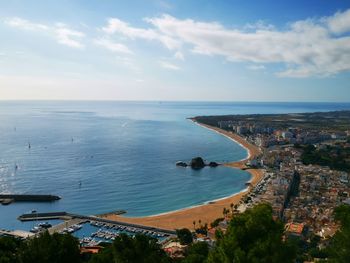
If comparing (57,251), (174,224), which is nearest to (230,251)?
(57,251)

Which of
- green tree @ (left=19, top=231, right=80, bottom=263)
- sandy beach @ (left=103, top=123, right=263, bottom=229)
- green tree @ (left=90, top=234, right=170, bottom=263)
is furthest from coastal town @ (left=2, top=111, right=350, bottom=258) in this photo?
green tree @ (left=19, top=231, right=80, bottom=263)

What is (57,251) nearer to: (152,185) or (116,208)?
(116,208)

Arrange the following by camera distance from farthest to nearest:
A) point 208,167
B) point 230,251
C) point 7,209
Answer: point 208,167 → point 7,209 → point 230,251

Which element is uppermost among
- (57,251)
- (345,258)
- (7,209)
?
(345,258)

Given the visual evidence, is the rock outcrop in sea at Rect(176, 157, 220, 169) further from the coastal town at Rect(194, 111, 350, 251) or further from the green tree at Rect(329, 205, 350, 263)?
the green tree at Rect(329, 205, 350, 263)

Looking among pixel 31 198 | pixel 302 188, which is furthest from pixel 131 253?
pixel 302 188

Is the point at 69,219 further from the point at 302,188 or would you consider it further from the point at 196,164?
the point at 196,164

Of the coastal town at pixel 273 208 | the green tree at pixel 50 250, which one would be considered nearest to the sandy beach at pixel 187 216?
the coastal town at pixel 273 208

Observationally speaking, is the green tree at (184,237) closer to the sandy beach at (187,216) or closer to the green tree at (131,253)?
the sandy beach at (187,216)
